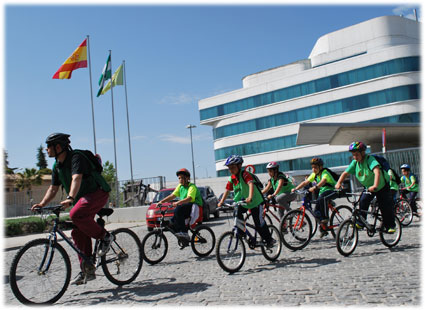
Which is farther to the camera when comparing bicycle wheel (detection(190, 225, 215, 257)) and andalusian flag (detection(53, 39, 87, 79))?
andalusian flag (detection(53, 39, 87, 79))

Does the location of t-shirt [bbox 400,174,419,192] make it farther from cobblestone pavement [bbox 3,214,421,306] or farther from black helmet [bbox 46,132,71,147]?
black helmet [bbox 46,132,71,147]

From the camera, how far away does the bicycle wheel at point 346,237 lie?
23.5ft

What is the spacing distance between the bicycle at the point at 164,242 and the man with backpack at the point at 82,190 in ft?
7.19

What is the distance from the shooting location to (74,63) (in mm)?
24828

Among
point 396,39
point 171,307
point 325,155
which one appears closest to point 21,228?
point 171,307

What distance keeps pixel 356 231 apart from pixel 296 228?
1.28 m

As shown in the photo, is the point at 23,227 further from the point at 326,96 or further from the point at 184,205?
the point at 326,96

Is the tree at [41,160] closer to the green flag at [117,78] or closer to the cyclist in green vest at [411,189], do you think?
the green flag at [117,78]

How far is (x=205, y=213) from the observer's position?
63.9 feet

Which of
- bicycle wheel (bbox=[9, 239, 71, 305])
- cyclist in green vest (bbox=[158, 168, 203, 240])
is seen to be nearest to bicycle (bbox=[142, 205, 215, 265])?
cyclist in green vest (bbox=[158, 168, 203, 240])

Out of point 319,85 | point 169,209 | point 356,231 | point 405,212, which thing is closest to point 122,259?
point 356,231

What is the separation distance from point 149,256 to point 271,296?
140 inches

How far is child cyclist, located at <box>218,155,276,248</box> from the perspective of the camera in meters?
6.97

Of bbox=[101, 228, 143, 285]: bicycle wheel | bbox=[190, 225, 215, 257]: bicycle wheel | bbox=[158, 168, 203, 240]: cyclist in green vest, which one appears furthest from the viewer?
bbox=[190, 225, 215, 257]: bicycle wheel
